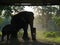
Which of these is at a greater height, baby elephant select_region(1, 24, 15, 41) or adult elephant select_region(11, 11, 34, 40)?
adult elephant select_region(11, 11, 34, 40)

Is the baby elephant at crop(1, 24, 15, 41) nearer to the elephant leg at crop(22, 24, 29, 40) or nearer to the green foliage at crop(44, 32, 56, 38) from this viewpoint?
the elephant leg at crop(22, 24, 29, 40)

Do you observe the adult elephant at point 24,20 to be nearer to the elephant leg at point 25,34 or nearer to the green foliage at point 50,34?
the elephant leg at point 25,34

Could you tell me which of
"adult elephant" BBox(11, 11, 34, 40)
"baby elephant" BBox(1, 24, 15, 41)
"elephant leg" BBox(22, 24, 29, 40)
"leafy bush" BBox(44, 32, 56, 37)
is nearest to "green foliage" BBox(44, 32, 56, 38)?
"leafy bush" BBox(44, 32, 56, 37)

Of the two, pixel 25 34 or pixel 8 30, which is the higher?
pixel 8 30

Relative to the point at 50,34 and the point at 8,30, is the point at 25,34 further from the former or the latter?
the point at 50,34

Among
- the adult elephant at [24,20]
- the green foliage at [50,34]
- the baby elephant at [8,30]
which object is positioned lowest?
the green foliage at [50,34]

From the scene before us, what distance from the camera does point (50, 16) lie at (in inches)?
420

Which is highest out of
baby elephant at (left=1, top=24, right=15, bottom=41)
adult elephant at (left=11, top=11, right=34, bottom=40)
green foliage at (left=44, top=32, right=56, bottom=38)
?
adult elephant at (left=11, top=11, right=34, bottom=40)

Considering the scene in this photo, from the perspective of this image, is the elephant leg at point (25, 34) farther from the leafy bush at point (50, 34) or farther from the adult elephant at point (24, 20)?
the leafy bush at point (50, 34)

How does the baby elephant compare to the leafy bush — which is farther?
the leafy bush

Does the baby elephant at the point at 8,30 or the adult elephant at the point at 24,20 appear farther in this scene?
the adult elephant at the point at 24,20

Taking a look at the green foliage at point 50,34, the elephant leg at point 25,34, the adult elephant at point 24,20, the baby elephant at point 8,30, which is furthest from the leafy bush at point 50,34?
the baby elephant at point 8,30

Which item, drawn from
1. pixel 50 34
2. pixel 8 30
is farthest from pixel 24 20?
pixel 50 34

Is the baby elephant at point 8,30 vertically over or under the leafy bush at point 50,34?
over
